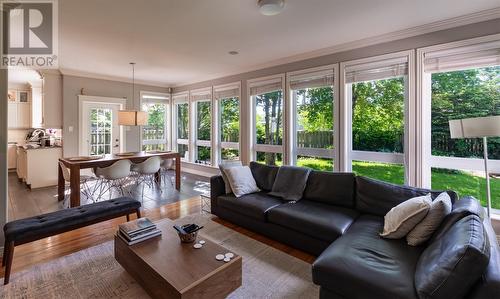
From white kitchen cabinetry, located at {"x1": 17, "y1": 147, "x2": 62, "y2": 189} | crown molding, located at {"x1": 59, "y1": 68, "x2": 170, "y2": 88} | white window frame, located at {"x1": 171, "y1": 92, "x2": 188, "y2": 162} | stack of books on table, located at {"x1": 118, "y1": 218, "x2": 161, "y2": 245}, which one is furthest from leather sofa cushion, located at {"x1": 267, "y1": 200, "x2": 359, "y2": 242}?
crown molding, located at {"x1": 59, "y1": 68, "x2": 170, "y2": 88}

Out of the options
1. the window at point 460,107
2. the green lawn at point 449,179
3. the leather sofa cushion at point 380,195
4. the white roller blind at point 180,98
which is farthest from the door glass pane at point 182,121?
the window at point 460,107

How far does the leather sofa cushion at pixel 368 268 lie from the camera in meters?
1.42

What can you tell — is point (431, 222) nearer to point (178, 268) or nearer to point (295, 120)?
point (178, 268)

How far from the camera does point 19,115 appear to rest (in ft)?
22.4

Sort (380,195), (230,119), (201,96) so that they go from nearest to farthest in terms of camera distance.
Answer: (380,195) → (230,119) → (201,96)

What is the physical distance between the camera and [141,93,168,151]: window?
6.91 metres

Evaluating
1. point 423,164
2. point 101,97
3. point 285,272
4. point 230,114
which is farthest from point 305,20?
point 101,97

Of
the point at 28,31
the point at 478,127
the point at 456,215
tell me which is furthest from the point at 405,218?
the point at 28,31

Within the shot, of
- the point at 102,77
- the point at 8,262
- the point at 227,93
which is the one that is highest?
the point at 102,77

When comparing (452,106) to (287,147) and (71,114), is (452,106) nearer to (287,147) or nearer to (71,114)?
(287,147)

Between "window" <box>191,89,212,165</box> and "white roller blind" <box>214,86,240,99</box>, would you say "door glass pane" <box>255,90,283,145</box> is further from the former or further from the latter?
"window" <box>191,89,212,165</box>

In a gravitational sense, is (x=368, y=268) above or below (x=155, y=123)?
below

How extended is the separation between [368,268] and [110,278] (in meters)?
2.03

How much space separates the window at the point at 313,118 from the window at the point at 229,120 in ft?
4.97
